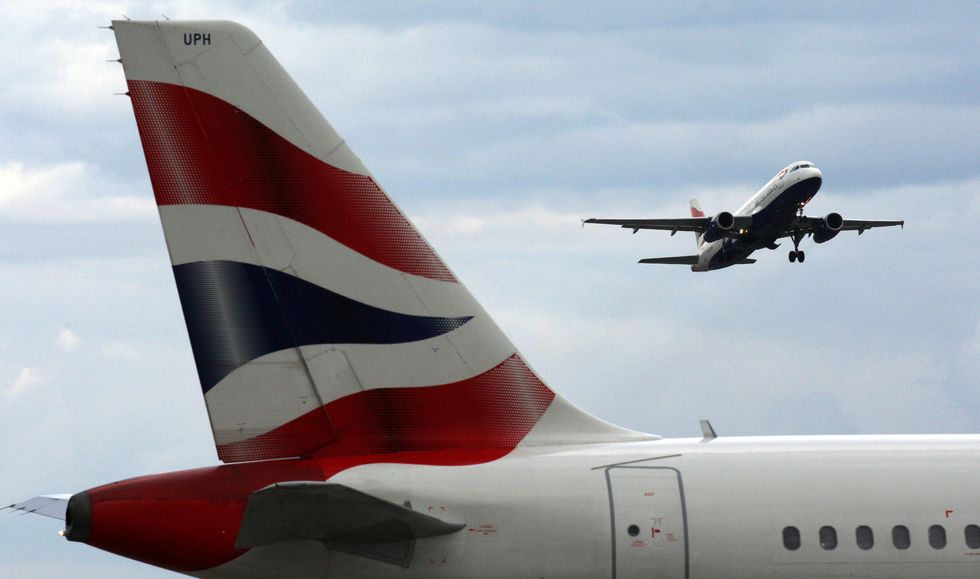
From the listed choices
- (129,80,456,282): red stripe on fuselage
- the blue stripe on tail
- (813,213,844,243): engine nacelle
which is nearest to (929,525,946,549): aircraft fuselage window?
the blue stripe on tail

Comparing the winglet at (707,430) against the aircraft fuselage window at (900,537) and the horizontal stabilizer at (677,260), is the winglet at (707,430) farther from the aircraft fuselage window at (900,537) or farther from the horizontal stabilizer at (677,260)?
the horizontal stabilizer at (677,260)

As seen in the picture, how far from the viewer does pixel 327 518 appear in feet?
33.3

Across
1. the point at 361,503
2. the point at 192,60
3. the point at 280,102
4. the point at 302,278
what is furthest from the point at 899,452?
the point at 192,60

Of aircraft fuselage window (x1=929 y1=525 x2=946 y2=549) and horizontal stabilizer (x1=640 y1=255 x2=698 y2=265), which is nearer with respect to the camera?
aircraft fuselage window (x1=929 y1=525 x2=946 y2=549)

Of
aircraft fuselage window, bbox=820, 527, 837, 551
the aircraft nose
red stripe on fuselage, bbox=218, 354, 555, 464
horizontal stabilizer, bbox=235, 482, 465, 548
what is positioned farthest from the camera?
red stripe on fuselage, bbox=218, 354, 555, 464

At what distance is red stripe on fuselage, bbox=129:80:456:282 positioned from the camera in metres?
11.9

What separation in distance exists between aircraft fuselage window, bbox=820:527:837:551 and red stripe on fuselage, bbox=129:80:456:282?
3.96 metres

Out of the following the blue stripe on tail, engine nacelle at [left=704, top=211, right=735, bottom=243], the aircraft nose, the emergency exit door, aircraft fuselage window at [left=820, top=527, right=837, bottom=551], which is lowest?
aircraft fuselage window at [left=820, top=527, right=837, bottom=551]

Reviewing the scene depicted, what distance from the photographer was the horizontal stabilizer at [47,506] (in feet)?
36.5

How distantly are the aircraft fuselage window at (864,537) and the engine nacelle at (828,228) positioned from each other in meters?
59.7

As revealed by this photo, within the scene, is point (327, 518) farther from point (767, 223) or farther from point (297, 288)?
point (767, 223)

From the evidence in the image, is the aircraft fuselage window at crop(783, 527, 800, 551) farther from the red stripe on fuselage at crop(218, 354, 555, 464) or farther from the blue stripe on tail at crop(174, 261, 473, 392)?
the blue stripe on tail at crop(174, 261, 473, 392)

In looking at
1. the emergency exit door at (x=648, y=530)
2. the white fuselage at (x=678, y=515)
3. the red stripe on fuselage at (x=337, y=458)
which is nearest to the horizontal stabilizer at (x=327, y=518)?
the white fuselage at (x=678, y=515)

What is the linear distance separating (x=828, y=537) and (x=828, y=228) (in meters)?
60.2
